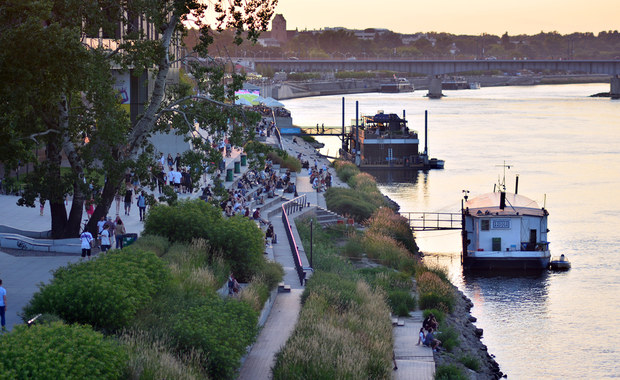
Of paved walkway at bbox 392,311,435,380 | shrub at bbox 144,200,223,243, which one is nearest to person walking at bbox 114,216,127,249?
shrub at bbox 144,200,223,243

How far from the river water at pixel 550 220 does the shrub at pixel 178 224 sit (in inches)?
397

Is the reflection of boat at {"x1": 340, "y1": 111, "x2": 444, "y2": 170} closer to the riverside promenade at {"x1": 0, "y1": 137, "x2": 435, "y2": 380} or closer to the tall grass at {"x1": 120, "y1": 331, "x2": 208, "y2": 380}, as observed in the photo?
Result: the riverside promenade at {"x1": 0, "y1": 137, "x2": 435, "y2": 380}

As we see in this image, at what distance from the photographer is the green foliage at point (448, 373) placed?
22.0 meters

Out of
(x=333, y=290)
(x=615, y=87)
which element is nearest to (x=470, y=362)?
(x=333, y=290)

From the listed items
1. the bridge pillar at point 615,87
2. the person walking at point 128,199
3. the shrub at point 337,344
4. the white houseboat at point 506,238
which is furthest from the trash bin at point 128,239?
the bridge pillar at point 615,87

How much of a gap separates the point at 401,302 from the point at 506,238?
12.9 meters

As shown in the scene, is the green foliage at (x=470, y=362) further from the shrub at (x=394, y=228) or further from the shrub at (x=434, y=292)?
the shrub at (x=394, y=228)

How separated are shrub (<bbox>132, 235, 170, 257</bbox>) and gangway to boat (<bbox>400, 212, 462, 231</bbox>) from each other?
2571 cm

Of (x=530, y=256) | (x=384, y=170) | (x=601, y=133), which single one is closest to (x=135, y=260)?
(x=530, y=256)

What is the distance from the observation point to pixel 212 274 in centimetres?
2180

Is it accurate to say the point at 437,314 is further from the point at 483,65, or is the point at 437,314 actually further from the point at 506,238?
the point at 483,65

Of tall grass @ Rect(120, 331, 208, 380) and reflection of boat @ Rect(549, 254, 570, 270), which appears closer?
tall grass @ Rect(120, 331, 208, 380)

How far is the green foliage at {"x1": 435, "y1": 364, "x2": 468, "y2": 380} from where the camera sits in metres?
22.0

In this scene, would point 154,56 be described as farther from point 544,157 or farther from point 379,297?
point 544,157
